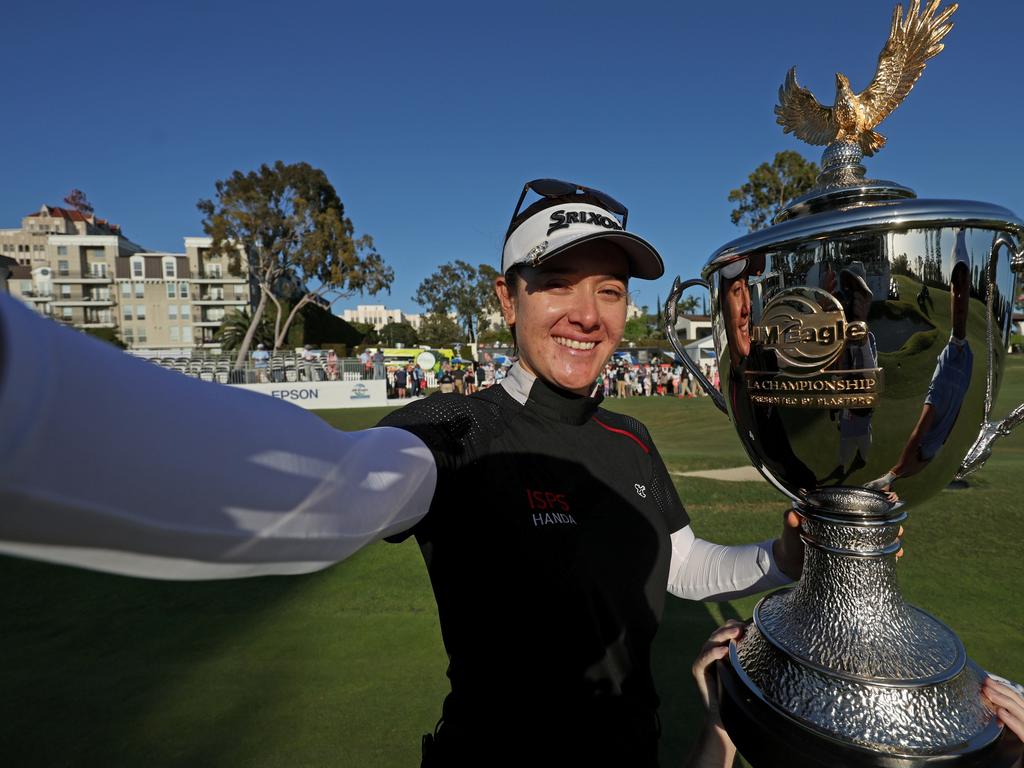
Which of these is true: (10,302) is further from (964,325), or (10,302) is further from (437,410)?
(964,325)

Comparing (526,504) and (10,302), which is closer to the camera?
(10,302)

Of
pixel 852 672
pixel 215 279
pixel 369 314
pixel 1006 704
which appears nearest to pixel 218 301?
pixel 215 279

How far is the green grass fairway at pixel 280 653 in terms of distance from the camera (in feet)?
7.07

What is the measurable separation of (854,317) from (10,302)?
3.88ft

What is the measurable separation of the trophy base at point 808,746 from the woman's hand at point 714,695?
5.0 inches

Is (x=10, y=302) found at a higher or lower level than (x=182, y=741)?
higher

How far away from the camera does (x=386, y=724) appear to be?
2250 millimetres

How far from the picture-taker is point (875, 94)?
1.37 meters

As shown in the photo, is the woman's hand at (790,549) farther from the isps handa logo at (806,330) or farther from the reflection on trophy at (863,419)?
the isps handa logo at (806,330)

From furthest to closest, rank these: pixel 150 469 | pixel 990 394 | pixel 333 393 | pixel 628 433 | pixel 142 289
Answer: pixel 142 289 < pixel 333 393 < pixel 628 433 < pixel 990 394 < pixel 150 469

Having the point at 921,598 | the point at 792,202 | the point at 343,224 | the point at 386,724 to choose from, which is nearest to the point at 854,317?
the point at 792,202

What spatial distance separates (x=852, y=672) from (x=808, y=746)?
0.56 feet

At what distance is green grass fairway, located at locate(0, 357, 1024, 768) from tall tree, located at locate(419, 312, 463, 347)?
60867mm

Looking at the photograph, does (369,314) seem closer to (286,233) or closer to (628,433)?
(286,233)
